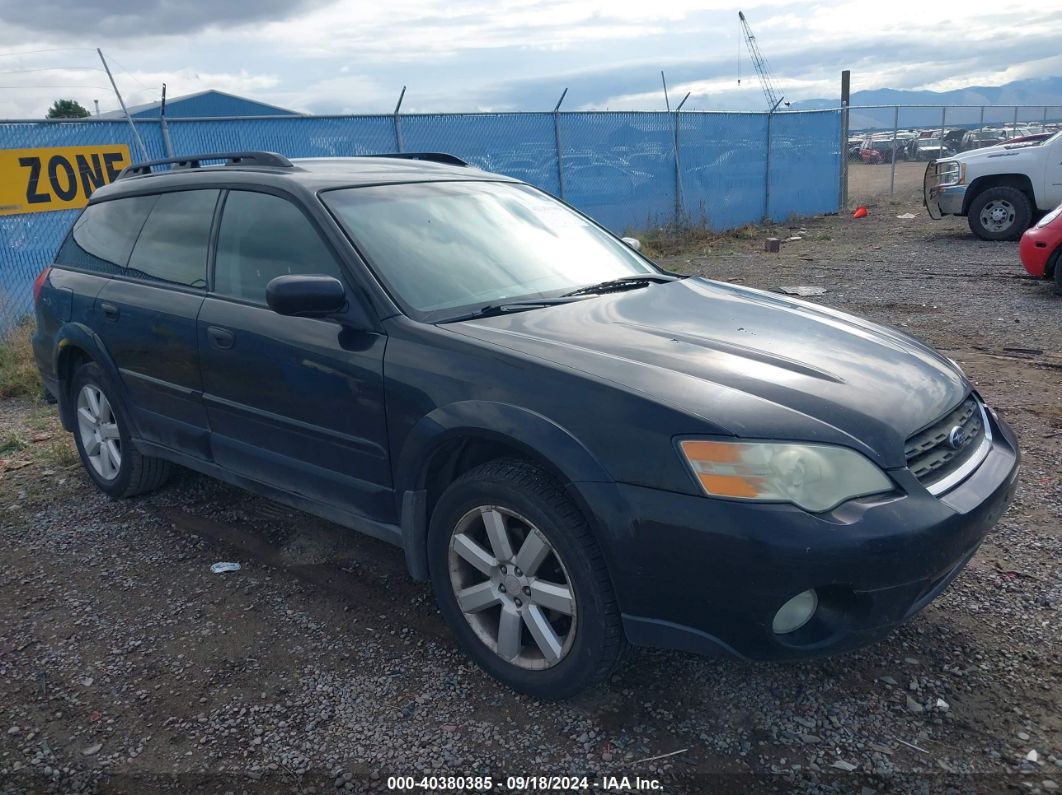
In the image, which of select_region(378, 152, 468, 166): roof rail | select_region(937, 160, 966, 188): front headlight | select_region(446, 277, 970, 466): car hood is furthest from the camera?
select_region(937, 160, 966, 188): front headlight

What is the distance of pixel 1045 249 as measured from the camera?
8250 millimetres

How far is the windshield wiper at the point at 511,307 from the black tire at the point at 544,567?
1.93 feet

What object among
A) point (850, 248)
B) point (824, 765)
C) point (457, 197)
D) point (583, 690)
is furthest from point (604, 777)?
point (850, 248)

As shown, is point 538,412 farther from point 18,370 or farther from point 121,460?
point 18,370

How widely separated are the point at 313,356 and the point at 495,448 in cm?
84

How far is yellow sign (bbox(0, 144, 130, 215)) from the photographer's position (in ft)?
27.0

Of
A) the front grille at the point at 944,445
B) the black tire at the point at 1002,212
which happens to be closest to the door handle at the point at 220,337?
the front grille at the point at 944,445

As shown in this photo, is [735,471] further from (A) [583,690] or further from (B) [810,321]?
(B) [810,321]

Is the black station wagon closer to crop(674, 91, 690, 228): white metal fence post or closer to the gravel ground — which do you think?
the gravel ground

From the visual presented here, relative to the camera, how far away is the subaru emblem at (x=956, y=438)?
2.67 meters

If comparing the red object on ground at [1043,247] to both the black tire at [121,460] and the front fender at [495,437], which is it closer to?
the front fender at [495,437]

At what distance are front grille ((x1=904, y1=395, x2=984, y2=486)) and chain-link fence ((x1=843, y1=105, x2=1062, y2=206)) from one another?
56.1ft

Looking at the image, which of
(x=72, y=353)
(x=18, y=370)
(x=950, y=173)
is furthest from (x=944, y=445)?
(x=950, y=173)

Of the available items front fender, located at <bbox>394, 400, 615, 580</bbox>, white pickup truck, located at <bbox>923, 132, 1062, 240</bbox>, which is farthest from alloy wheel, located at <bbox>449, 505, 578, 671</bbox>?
white pickup truck, located at <bbox>923, 132, 1062, 240</bbox>
